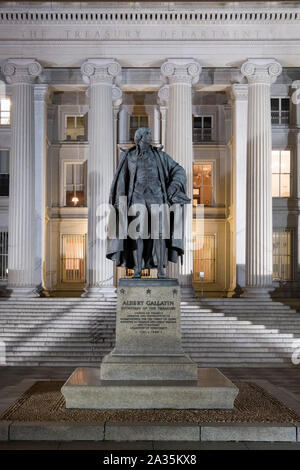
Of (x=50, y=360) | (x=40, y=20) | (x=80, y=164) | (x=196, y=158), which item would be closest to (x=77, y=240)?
(x=80, y=164)

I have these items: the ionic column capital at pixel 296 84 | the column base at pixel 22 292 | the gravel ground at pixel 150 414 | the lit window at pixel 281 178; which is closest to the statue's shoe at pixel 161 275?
the gravel ground at pixel 150 414

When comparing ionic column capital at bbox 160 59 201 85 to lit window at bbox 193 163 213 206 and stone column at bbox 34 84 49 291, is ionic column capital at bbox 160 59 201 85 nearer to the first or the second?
stone column at bbox 34 84 49 291

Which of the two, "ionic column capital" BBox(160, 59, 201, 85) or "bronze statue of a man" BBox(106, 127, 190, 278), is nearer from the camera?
"bronze statue of a man" BBox(106, 127, 190, 278)

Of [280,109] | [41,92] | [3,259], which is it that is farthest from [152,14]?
[3,259]

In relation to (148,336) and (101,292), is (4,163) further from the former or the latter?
(148,336)

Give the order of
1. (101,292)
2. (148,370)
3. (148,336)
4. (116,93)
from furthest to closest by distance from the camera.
A: (116,93) → (101,292) → (148,336) → (148,370)

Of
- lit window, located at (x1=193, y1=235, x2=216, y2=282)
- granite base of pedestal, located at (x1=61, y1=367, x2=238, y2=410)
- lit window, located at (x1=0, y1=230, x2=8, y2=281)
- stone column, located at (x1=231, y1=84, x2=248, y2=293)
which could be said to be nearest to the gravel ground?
granite base of pedestal, located at (x1=61, y1=367, x2=238, y2=410)

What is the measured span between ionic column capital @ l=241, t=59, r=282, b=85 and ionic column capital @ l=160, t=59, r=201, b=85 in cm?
224

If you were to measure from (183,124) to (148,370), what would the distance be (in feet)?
59.1

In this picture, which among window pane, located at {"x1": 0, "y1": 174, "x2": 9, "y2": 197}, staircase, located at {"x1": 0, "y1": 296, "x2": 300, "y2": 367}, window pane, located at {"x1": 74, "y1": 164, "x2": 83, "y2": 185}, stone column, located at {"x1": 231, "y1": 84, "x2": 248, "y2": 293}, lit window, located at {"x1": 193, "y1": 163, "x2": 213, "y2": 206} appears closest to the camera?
staircase, located at {"x1": 0, "y1": 296, "x2": 300, "y2": 367}

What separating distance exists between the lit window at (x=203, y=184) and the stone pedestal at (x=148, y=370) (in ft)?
74.4

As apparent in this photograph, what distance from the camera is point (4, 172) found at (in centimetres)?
3362

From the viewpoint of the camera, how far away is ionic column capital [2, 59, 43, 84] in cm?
2783

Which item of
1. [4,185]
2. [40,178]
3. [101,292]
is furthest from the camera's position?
[4,185]
